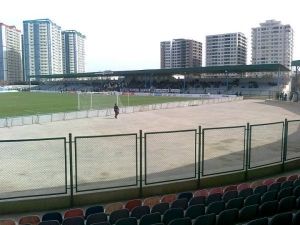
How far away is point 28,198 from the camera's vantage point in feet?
32.9

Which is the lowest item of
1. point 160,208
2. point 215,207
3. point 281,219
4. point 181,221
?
point 160,208

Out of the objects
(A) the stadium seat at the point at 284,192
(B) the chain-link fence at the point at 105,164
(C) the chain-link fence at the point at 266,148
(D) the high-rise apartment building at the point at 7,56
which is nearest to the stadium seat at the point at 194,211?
(A) the stadium seat at the point at 284,192

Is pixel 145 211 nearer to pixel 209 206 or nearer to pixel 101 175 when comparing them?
pixel 209 206

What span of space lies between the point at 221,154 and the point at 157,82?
10105 cm

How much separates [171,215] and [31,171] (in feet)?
29.5

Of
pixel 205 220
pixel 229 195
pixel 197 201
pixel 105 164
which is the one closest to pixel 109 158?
pixel 105 164

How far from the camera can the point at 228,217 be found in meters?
7.13

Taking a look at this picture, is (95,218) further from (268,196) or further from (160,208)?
(268,196)

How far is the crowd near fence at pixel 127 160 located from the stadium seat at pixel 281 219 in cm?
509

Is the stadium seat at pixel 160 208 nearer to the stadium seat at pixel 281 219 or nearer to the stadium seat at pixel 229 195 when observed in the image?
the stadium seat at pixel 229 195

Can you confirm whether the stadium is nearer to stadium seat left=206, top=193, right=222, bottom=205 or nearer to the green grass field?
stadium seat left=206, top=193, right=222, bottom=205

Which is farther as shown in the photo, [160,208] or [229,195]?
[229,195]

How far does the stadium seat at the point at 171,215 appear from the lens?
23.3ft

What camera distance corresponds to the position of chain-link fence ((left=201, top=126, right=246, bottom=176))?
13548 millimetres
